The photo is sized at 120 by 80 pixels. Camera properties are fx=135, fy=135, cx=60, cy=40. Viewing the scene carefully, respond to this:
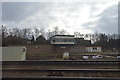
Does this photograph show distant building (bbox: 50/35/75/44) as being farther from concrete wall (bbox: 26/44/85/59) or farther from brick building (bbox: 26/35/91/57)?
concrete wall (bbox: 26/44/85/59)

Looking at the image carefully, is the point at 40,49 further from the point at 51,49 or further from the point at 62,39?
the point at 62,39

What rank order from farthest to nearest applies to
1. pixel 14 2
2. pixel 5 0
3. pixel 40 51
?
pixel 40 51
pixel 14 2
pixel 5 0

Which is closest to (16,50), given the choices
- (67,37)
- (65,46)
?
(65,46)

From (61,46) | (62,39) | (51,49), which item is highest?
(62,39)

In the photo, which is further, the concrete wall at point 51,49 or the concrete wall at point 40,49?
the concrete wall at point 40,49

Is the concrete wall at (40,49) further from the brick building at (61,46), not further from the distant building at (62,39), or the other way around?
the distant building at (62,39)

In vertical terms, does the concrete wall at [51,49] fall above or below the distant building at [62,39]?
below

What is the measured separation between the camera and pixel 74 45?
55.9 ft

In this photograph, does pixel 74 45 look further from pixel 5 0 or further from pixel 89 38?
pixel 5 0

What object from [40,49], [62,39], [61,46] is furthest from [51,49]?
[62,39]

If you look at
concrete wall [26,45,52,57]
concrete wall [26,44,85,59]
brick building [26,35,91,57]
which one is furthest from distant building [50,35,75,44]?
concrete wall [26,45,52,57]

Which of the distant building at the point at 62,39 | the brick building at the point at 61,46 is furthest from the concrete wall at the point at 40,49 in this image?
the distant building at the point at 62,39

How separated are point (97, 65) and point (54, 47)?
1091 centimetres

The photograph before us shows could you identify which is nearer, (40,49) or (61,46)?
(40,49)
